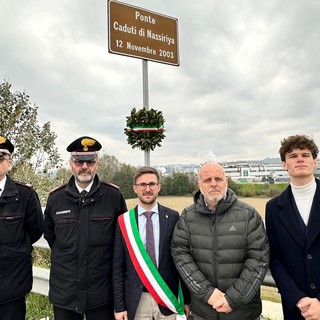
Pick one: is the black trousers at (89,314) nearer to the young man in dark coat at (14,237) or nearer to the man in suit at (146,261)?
the man in suit at (146,261)

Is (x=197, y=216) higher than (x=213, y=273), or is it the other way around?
(x=197, y=216)

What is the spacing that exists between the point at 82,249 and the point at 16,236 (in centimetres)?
58

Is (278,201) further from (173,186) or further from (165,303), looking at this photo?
(173,186)

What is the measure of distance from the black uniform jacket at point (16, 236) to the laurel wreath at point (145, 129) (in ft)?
4.34

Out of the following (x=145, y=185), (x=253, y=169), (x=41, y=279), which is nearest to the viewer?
(x=145, y=185)

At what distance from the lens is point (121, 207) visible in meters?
2.67

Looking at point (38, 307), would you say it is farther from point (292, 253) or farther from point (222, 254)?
point (292, 253)

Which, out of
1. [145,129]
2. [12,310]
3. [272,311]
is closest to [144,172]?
[145,129]

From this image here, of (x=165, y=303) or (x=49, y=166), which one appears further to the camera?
(x=49, y=166)

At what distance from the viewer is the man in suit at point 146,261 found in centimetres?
233

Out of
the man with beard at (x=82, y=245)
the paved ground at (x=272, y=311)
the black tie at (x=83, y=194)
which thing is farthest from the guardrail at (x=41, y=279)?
the paved ground at (x=272, y=311)

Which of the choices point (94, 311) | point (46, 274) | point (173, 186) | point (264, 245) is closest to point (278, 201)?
point (264, 245)

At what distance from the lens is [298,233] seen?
2021mm

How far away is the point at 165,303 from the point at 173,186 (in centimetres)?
279
